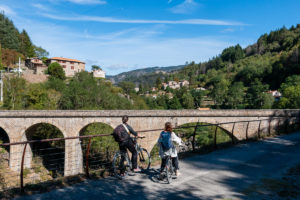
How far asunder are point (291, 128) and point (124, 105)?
3122 cm

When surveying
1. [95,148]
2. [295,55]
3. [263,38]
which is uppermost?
[263,38]

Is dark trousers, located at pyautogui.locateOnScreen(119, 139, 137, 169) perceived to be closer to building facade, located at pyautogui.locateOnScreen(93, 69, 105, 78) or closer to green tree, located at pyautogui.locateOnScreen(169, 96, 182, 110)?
green tree, located at pyautogui.locateOnScreen(169, 96, 182, 110)

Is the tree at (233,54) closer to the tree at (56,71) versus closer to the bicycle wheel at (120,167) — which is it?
the tree at (56,71)

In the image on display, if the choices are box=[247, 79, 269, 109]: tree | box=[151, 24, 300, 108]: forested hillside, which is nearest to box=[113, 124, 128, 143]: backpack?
box=[151, 24, 300, 108]: forested hillside

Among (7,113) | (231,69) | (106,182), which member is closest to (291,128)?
(106,182)

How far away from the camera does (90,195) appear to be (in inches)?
163

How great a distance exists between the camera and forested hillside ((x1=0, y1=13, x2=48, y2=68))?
162 feet

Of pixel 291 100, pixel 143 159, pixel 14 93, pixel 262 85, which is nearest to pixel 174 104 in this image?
pixel 262 85

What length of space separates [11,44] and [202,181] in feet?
219

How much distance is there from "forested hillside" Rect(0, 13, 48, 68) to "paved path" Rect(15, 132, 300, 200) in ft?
174

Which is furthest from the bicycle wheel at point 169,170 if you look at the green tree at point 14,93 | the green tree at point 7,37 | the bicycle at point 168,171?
the green tree at point 7,37

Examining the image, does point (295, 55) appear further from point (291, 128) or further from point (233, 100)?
point (291, 128)

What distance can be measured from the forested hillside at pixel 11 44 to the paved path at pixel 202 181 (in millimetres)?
53114

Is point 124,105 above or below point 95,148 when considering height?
A: above
